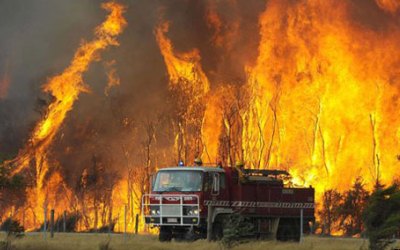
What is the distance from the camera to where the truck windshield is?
135ft

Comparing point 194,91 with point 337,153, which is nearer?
point 337,153

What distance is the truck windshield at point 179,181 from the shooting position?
135 feet

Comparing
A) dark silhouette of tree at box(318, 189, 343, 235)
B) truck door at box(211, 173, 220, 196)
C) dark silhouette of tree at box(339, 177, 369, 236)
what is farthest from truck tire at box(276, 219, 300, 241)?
dark silhouette of tree at box(318, 189, 343, 235)

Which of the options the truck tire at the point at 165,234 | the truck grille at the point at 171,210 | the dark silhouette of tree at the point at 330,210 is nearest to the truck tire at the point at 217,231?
the truck grille at the point at 171,210

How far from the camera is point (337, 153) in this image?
212 ft

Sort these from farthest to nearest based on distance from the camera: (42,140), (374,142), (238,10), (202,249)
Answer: (238,10) < (42,140) < (374,142) < (202,249)

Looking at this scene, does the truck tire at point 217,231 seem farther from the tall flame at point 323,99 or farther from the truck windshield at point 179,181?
the tall flame at point 323,99

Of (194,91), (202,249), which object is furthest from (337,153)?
(202,249)

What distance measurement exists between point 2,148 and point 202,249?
40.7 m

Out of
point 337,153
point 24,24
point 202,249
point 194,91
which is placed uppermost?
point 24,24

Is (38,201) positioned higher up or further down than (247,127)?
further down

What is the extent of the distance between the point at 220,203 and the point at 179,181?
1968mm

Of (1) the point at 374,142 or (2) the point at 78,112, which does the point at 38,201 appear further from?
(1) the point at 374,142

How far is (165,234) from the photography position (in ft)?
137
